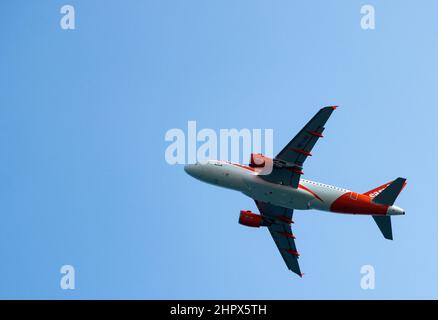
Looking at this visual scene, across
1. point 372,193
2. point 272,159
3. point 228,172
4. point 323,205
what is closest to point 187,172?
point 228,172

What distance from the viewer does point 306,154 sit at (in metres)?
70.0

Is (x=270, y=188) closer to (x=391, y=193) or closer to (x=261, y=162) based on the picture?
(x=261, y=162)

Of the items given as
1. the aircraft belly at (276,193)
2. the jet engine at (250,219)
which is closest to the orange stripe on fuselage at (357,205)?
the aircraft belly at (276,193)

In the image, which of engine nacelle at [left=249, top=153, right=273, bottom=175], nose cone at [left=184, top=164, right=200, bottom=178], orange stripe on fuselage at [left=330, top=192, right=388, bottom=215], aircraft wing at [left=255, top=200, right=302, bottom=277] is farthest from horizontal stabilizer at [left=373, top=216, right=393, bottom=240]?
nose cone at [left=184, top=164, right=200, bottom=178]

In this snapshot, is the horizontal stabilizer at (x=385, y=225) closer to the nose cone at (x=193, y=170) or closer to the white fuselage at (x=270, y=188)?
the white fuselage at (x=270, y=188)

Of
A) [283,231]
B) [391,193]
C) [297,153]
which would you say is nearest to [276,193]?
[297,153]

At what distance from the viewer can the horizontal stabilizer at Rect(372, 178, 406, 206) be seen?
235ft

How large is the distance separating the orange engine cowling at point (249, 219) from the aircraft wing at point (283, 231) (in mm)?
1040

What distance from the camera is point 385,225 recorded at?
74312mm

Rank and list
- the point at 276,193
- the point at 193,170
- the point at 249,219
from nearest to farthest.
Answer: the point at 276,193
the point at 193,170
the point at 249,219

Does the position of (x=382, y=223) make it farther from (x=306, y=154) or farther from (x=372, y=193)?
(x=306, y=154)

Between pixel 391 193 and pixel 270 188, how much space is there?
12.9 m

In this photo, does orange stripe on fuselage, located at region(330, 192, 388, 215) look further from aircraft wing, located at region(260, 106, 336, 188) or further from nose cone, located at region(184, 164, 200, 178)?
nose cone, located at region(184, 164, 200, 178)

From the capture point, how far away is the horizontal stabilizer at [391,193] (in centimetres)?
7150
